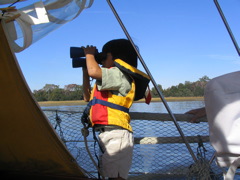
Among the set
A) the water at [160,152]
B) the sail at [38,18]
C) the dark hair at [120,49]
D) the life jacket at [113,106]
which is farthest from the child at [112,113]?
the water at [160,152]

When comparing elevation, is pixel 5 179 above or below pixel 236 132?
A: below

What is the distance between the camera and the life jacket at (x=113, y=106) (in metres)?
1.94

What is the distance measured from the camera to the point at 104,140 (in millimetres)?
1962

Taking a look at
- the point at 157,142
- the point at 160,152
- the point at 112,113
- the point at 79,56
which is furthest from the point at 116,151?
the point at 160,152

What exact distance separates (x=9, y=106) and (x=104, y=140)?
717 millimetres

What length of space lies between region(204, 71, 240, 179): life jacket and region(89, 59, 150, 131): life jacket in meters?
0.75

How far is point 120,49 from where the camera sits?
7.03 feet

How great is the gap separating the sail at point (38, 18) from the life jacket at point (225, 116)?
4.18 ft

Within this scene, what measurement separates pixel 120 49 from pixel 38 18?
1.97 feet

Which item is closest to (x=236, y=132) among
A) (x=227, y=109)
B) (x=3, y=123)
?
(x=227, y=109)

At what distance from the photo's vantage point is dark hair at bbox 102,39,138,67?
2.14 meters

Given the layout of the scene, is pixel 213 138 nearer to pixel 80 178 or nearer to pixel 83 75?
pixel 83 75

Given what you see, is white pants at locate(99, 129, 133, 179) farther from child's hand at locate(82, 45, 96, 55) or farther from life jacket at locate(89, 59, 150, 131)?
child's hand at locate(82, 45, 96, 55)

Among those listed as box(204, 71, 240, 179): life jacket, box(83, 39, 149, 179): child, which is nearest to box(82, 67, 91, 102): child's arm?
box(83, 39, 149, 179): child
